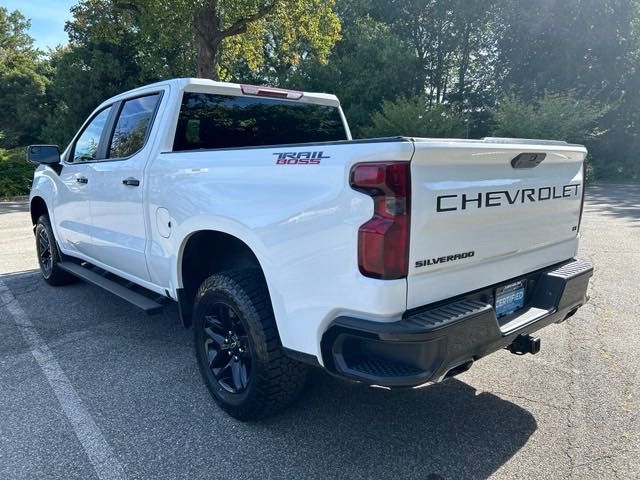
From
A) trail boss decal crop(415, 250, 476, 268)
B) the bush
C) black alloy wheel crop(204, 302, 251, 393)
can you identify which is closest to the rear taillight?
trail boss decal crop(415, 250, 476, 268)

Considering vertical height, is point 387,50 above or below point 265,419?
above

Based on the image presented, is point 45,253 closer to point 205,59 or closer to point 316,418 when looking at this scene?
point 316,418

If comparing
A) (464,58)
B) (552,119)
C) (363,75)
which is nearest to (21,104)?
(363,75)

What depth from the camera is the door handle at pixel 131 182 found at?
3591mm

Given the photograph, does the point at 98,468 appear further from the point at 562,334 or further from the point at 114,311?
the point at 562,334

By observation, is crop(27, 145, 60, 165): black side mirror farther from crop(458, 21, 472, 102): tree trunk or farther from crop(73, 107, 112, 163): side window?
crop(458, 21, 472, 102): tree trunk

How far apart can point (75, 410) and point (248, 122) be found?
96.7 inches

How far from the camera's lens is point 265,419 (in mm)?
2854

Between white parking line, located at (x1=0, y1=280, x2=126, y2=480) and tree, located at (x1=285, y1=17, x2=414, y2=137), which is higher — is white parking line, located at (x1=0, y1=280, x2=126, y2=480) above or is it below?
below

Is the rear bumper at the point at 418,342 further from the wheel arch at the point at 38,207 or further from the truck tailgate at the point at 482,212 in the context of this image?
the wheel arch at the point at 38,207

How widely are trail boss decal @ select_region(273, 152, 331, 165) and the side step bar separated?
5.58 feet

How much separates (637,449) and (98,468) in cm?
287

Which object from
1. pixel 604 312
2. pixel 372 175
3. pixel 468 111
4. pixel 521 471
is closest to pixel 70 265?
pixel 372 175

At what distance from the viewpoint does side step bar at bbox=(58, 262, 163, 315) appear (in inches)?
140
